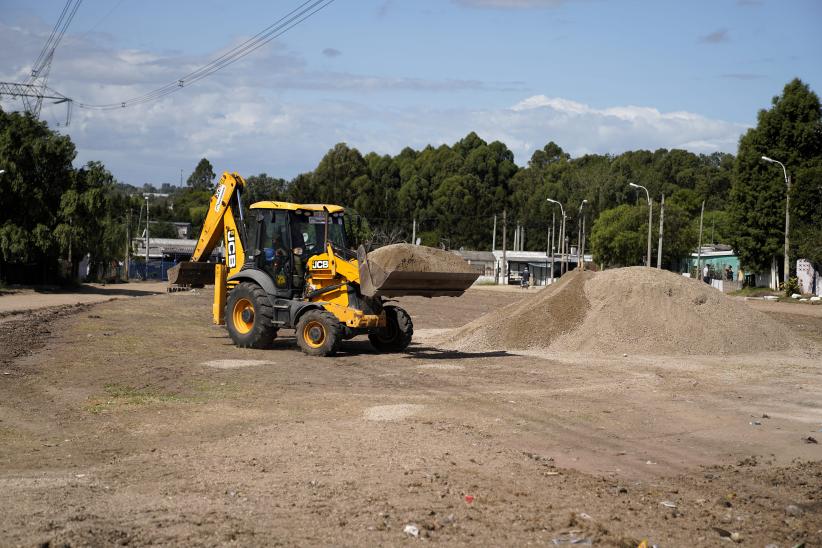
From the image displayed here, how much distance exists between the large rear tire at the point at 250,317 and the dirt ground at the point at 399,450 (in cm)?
94

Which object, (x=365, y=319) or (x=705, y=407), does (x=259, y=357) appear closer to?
(x=365, y=319)

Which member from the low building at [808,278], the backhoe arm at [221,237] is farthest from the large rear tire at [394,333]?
the low building at [808,278]

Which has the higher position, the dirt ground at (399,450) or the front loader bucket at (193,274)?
the front loader bucket at (193,274)

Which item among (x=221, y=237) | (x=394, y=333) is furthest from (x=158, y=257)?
(x=394, y=333)

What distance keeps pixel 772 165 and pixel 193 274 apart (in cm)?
5057

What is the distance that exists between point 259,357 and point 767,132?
175ft

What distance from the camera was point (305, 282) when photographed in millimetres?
20812

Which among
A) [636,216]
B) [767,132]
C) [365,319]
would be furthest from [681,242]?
[365,319]

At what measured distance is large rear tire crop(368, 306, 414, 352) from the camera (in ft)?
68.8

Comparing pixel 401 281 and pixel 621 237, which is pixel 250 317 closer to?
pixel 401 281

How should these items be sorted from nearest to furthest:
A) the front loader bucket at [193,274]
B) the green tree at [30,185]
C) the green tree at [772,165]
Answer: the front loader bucket at [193,274] < the green tree at [30,185] < the green tree at [772,165]

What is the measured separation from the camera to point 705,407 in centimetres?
1454

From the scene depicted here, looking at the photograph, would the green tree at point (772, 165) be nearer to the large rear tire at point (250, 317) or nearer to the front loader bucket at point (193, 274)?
the front loader bucket at point (193, 274)

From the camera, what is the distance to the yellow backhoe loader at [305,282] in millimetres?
19562
